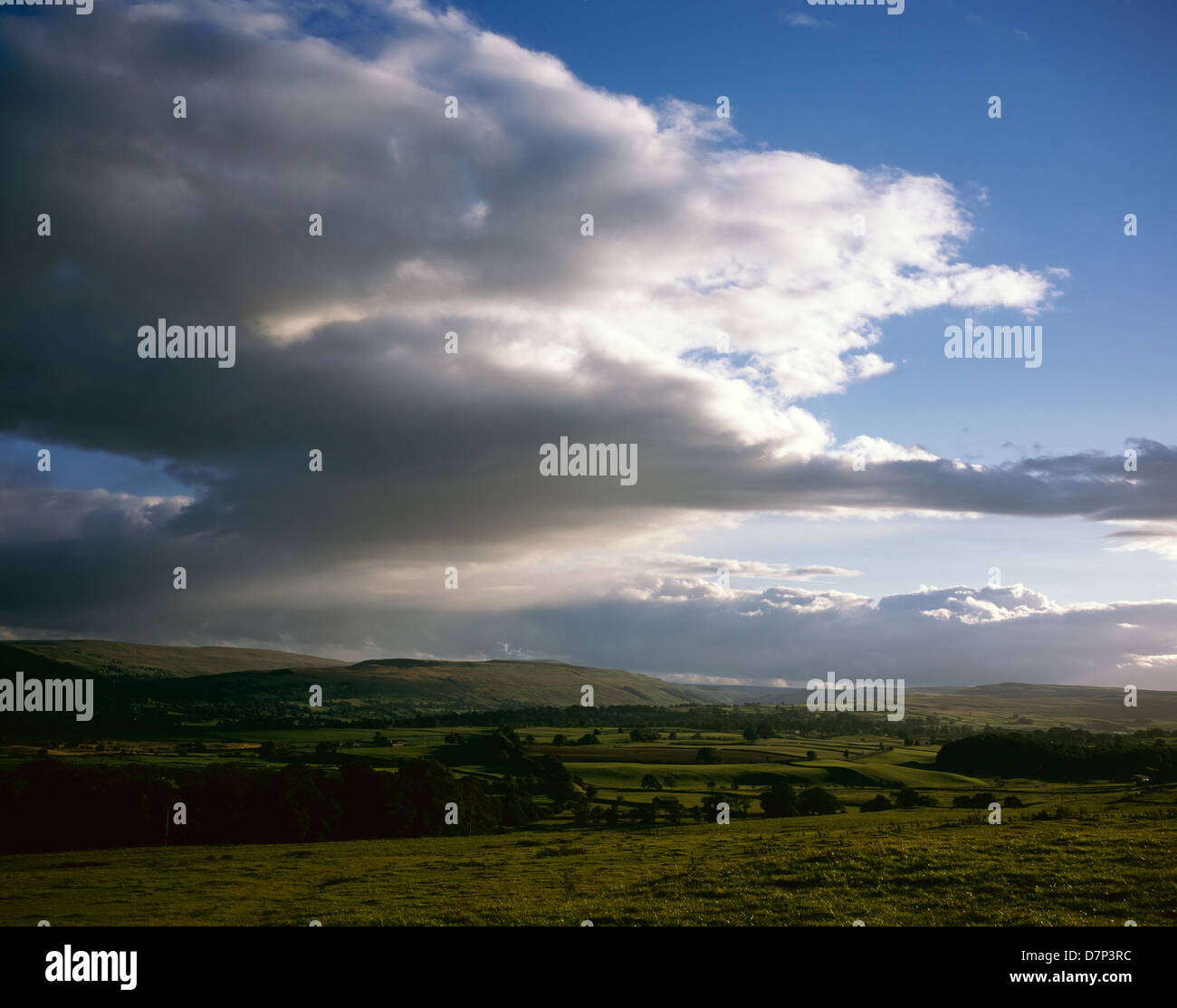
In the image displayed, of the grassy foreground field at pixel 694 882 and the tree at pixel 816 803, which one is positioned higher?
the grassy foreground field at pixel 694 882

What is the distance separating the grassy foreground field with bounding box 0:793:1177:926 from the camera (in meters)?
29.4

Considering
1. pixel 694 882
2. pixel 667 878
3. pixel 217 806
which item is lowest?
pixel 217 806

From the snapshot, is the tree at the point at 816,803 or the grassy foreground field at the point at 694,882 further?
the tree at the point at 816,803

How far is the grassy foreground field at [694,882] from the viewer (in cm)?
2938

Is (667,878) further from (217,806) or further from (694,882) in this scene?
(217,806)

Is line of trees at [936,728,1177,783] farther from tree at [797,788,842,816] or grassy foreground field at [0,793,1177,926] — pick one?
grassy foreground field at [0,793,1177,926]

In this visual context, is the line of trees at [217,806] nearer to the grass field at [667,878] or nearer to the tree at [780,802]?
the grass field at [667,878]

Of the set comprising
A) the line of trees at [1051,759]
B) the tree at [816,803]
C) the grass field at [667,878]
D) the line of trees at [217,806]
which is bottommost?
the line of trees at [1051,759]

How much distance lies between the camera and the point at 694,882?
38.3 m

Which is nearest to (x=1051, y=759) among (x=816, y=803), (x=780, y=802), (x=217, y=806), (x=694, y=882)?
(x=816, y=803)

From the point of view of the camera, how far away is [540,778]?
156375mm

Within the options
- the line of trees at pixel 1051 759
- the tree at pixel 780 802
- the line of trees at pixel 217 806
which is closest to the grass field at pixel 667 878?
the line of trees at pixel 217 806
